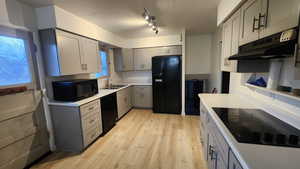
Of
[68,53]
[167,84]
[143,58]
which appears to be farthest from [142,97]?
[68,53]

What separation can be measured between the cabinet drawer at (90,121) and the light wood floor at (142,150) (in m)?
0.39

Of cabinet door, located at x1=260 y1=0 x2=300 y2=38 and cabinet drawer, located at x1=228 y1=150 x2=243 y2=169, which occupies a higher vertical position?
cabinet door, located at x1=260 y1=0 x2=300 y2=38

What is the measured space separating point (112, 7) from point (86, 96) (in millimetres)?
1633

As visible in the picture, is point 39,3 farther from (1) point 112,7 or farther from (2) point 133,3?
(2) point 133,3

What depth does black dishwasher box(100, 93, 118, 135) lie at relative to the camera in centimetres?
277

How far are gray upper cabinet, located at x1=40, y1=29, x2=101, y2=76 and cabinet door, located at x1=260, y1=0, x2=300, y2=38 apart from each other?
102 inches

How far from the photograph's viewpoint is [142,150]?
2.27m

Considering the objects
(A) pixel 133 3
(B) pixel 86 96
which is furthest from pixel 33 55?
(A) pixel 133 3

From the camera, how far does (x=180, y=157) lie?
207cm

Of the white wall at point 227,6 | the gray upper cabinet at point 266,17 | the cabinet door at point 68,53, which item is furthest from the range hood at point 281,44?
the cabinet door at point 68,53

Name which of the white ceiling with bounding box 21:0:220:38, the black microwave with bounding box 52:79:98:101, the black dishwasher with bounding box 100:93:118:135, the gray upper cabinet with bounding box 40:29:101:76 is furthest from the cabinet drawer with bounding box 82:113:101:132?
the white ceiling with bounding box 21:0:220:38

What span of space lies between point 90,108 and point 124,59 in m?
2.35

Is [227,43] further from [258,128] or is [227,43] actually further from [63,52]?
[63,52]

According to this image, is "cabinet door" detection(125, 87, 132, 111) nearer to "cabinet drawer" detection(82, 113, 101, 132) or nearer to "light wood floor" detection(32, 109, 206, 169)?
"light wood floor" detection(32, 109, 206, 169)
